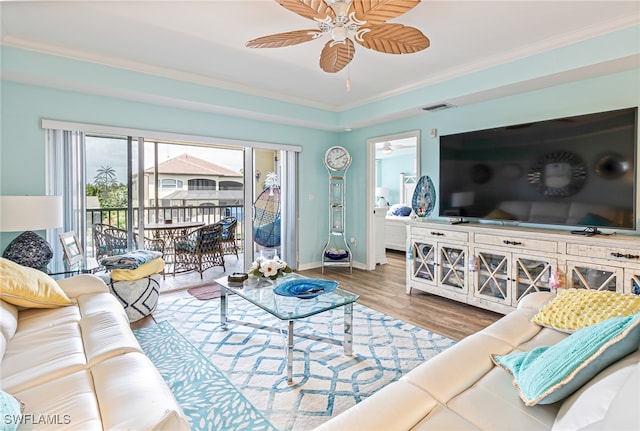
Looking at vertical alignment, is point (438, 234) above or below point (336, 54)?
below

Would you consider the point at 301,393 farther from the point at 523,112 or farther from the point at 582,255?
the point at 523,112

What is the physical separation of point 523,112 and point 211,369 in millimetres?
3719

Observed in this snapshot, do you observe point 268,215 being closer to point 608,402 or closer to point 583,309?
point 583,309

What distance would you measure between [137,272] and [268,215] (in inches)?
85.3

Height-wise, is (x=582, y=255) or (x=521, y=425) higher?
(x=582, y=255)

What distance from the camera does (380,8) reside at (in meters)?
1.78

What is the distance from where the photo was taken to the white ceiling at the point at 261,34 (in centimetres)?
225

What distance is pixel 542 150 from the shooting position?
2996 millimetres

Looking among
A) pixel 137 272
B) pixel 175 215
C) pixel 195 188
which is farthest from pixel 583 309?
pixel 175 215

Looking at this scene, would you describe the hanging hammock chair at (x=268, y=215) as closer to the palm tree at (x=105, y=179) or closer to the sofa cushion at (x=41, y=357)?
the palm tree at (x=105, y=179)

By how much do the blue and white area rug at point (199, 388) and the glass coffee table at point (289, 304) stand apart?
0.37 m

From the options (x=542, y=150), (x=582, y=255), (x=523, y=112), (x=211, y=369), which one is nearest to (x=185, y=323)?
(x=211, y=369)

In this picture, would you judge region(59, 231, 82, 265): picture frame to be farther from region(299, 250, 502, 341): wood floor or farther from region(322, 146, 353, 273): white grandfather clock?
region(322, 146, 353, 273): white grandfather clock

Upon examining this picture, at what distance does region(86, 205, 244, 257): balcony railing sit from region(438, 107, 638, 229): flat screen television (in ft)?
10.3
